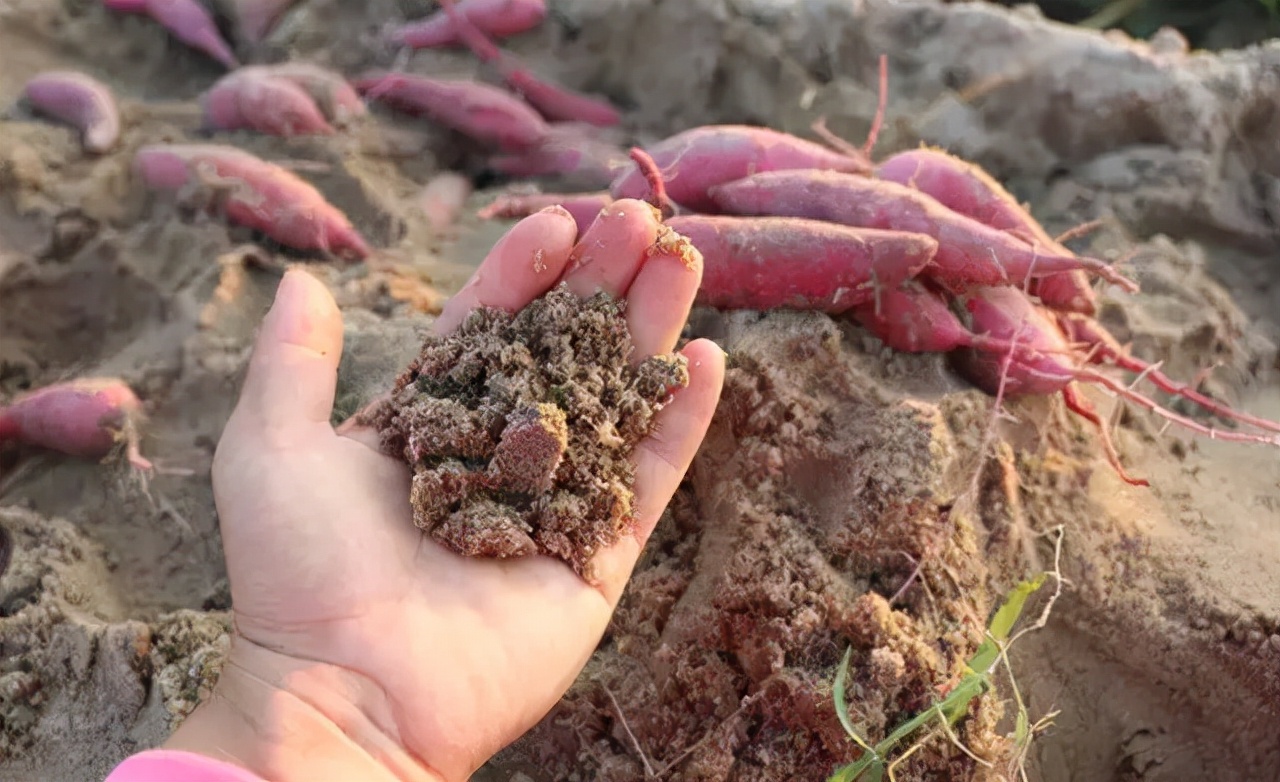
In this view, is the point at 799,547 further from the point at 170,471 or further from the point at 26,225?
the point at 26,225

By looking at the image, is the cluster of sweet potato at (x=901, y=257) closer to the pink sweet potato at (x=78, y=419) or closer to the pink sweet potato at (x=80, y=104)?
the pink sweet potato at (x=78, y=419)

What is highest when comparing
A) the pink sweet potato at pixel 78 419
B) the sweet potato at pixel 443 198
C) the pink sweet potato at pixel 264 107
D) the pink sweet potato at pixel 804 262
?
the pink sweet potato at pixel 804 262

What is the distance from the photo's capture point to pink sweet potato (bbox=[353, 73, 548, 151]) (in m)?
2.67

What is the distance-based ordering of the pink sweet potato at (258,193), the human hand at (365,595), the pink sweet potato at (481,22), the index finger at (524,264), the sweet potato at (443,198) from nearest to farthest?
the human hand at (365,595)
the index finger at (524,264)
the pink sweet potato at (258,193)
the sweet potato at (443,198)
the pink sweet potato at (481,22)

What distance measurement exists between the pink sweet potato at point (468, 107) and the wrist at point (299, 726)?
185 centimetres

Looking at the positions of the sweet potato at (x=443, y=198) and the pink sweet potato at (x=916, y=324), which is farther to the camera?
the sweet potato at (x=443, y=198)

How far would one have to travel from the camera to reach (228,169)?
2.35 meters

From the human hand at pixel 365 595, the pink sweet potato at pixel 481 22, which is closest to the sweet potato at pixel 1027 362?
the human hand at pixel 365 595

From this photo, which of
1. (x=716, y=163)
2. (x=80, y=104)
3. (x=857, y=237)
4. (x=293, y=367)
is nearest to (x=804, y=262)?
(x=857, y=237)

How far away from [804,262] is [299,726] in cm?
111

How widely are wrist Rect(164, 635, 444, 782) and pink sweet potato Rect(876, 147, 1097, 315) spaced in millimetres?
1455

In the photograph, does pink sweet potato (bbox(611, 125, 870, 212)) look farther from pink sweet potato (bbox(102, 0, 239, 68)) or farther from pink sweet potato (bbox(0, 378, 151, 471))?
pink sweet potato (bbox(102, 0, 239, 68))

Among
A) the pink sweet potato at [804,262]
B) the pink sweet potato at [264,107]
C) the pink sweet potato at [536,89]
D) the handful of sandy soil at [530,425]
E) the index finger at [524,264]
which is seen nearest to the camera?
the handful of sandy soil at [530,425]

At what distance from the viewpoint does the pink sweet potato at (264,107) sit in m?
2.59
